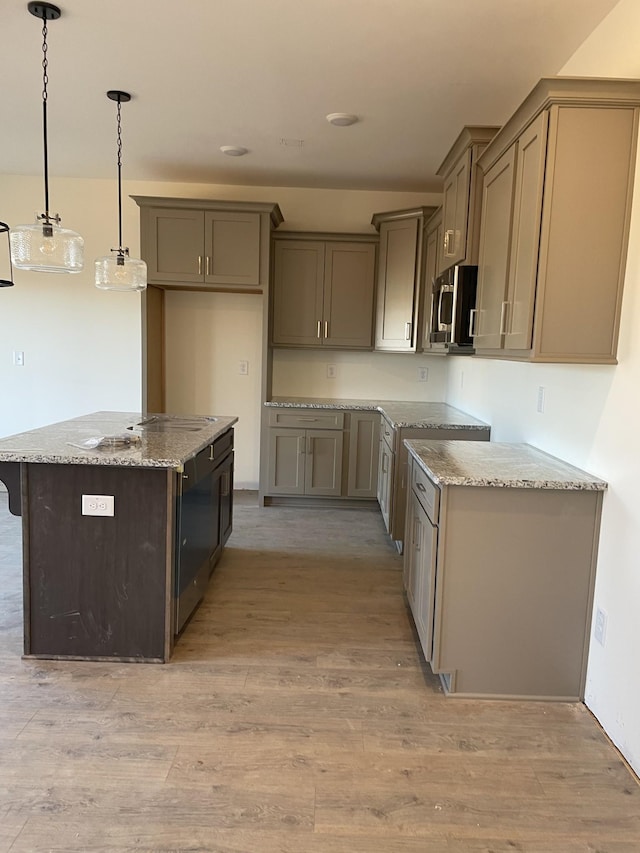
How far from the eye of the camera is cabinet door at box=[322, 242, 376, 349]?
184 inches

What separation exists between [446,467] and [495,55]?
6.21 ft

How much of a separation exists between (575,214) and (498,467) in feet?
3.26

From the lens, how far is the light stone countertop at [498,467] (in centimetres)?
212

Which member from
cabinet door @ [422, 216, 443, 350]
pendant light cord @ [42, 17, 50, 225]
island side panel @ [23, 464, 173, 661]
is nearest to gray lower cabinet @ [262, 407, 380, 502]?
cabinet door @ [422, 216, 443, 350]

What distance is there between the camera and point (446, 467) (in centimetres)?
232

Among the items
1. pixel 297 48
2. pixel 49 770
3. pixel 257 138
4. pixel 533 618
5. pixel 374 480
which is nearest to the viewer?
pixel 49 770

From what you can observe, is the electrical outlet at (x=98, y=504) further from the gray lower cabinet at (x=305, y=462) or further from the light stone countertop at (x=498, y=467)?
the gray lower cabinet at (x=305, y=462)

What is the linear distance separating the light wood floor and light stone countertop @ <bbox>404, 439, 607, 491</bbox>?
2.88ft

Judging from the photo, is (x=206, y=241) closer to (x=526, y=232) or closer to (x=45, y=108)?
(x=45, y=108)

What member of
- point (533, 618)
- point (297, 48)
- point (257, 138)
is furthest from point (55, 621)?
point (257, 138)

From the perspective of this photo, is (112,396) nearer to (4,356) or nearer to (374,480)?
(4,356)

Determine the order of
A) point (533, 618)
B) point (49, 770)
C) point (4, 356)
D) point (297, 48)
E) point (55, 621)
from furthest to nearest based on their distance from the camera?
point (4, 356), point (297, 48), point (55, 621), point (533, 618), point (49, 770)

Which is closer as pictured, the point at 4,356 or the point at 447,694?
the point at 447,694

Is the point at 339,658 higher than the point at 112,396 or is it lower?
lower
